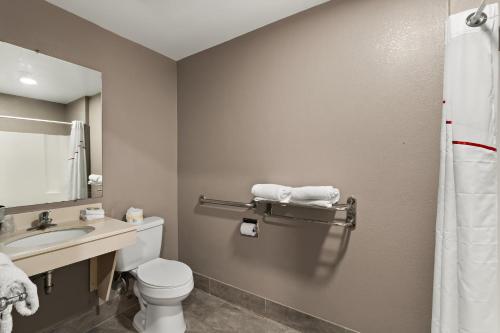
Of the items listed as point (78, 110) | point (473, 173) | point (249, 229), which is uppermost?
point (78, 110)

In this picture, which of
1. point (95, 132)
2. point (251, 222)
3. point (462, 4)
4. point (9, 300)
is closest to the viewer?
point (9, 300)

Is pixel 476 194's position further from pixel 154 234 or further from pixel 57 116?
pixel 57 116

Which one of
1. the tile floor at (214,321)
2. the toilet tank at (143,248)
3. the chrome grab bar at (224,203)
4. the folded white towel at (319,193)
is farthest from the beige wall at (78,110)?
the folded white towel at (319,193)

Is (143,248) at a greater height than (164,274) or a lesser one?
greater

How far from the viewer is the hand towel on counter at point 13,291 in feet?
2.66

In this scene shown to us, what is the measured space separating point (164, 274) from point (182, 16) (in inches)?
78.0

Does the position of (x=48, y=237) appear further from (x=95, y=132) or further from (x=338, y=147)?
(x=338, y=147)

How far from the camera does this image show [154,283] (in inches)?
65.6

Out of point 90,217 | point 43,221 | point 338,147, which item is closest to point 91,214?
point 90,217

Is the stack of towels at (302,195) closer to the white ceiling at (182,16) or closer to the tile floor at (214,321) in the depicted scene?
the tile floor at (214,321)

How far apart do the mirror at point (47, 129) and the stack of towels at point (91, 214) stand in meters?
0.13

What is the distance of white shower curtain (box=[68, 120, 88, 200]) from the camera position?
1814 millimetres

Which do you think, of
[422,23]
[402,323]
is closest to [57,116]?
[422,23]

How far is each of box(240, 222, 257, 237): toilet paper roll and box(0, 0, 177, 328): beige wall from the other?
37.2 inches
